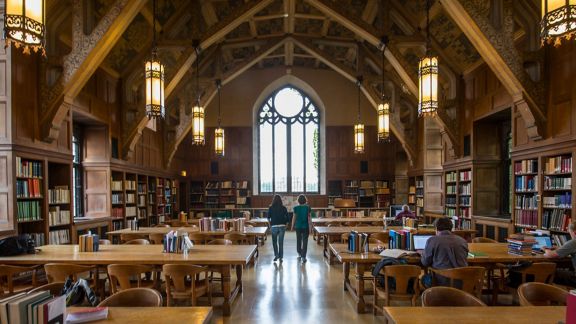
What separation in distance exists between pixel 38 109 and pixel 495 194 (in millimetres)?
9573

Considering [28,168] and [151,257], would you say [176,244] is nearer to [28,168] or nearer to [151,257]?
[151,257]

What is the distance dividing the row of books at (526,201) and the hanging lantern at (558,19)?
5069 millimetres

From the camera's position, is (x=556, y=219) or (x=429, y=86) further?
(x=556, y=219)

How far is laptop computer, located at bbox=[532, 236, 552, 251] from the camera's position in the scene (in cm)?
518

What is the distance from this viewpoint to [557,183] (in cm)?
679

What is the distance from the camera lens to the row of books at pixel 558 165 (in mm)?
6484

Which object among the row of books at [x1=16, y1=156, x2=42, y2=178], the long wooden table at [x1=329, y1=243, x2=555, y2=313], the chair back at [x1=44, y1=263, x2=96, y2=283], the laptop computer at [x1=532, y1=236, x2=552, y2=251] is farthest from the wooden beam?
the row of books at [x1=16, y1=156, x2=42, y2=178]

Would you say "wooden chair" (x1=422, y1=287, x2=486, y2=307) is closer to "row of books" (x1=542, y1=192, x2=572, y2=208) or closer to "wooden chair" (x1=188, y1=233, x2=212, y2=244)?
"row of books" (x1=542, y1=192, x2=572, y2=208)

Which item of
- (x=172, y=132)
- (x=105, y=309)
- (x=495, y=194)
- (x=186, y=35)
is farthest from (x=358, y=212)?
(x=105, y=309)

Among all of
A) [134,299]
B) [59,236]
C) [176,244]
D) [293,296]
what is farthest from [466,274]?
[59,236]

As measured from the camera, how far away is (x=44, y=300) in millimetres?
1978

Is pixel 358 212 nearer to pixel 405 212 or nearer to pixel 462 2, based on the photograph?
pixel 405 212

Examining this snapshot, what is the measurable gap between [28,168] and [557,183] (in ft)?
27.4

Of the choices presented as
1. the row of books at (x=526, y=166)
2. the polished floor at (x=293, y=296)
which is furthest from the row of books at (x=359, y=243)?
the row of books at (x=526, y=166)
